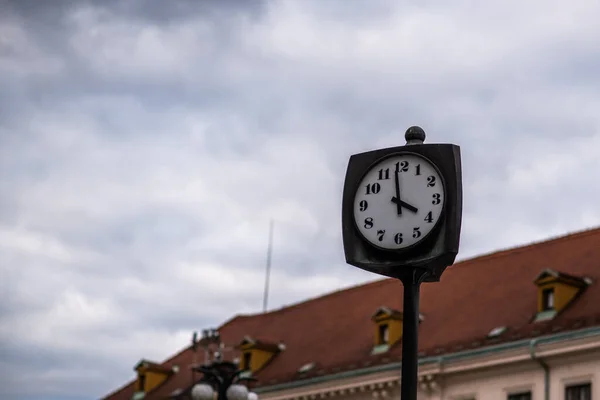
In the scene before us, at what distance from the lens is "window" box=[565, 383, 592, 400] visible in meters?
30.0

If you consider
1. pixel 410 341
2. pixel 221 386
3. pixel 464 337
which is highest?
pixel 464 337

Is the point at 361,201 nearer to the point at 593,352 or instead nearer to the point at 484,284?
the point at 593,352

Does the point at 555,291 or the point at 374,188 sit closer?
the point at 374,188

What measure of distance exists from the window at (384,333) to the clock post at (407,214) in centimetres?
3064

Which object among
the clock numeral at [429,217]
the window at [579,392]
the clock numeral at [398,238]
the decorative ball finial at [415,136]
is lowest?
the clock numeral at [398,238]

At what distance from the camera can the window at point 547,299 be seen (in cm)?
3147

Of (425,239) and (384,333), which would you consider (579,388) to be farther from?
(425,239)

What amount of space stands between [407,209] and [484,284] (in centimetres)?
3088

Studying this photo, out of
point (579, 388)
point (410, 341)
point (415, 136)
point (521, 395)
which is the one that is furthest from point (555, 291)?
point (410, 341)

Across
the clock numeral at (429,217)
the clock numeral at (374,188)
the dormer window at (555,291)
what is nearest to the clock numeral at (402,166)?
the clock numeral at (374,188)

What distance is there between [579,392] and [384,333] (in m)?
7.51

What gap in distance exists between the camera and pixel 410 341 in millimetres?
5328

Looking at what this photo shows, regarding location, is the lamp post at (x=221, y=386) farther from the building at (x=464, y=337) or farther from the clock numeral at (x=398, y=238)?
the clock numeral at (x=398, y=238)

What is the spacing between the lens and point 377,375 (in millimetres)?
35125
